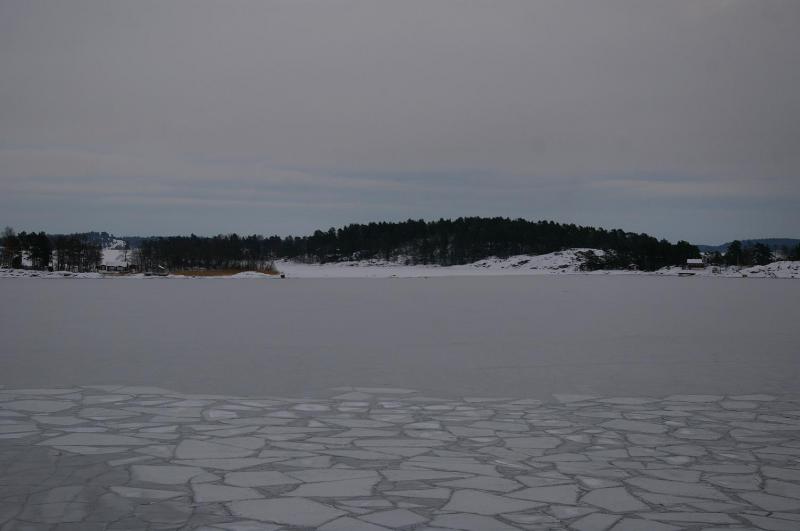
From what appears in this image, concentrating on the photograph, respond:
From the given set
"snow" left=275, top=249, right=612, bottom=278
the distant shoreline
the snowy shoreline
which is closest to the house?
the snowy shoreline

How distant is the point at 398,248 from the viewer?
120 meters

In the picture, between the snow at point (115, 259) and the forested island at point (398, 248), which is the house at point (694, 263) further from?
the snow at point (115, 259)

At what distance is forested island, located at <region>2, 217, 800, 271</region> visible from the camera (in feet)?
272

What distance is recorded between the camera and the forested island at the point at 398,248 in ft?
272

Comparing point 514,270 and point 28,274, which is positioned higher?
point 28,274

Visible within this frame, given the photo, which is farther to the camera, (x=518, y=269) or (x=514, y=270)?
(x=518, y=269)

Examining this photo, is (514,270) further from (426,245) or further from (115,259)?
(115,259)

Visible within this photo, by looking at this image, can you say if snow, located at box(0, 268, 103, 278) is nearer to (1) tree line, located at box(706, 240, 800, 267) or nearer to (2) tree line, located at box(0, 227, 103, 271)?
(2) tree line, located at box(0, 227, 103, 271)

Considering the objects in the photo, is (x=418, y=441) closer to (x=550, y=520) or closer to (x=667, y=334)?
(x=550, y=520)

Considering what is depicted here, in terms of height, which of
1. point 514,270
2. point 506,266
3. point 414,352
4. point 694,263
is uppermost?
point 694,263

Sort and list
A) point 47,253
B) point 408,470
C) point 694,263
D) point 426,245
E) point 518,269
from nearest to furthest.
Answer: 1. point 408,470
2. point 47,253
3. point 694,263
4. point 518,269
5. point 426,245

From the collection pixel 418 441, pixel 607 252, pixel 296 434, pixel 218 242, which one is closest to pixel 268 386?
pixel 296 434

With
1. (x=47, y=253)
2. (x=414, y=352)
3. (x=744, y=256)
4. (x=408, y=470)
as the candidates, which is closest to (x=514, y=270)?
(x=744, y=256)

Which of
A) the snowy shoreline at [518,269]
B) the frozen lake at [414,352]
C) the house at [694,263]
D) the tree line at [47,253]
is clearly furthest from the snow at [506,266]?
the frozen lake at [414,352]
